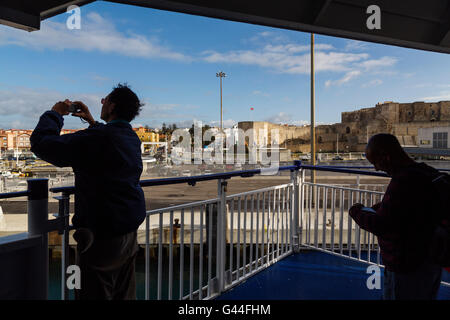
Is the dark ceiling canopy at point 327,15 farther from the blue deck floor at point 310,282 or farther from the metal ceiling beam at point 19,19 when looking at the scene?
the blue deck floor at point 310,282

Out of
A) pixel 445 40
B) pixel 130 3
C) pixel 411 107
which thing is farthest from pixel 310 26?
pixel 411 107

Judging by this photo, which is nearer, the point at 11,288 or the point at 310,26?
the point at 11,288

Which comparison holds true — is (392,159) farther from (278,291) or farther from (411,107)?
(411,107)

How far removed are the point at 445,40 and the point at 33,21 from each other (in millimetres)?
3800

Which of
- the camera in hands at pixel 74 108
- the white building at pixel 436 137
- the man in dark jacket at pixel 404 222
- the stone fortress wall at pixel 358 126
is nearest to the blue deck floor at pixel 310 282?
the man in dark jacket at pixel 404 222

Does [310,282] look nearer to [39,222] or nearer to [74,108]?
[39,222]

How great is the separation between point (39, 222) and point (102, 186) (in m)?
0.40

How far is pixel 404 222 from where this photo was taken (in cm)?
125

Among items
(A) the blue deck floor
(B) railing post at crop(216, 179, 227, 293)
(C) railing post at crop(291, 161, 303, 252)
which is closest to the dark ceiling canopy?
(B) railing post at crop(216, 179, 227, 293)

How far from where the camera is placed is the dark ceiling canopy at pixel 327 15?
7.72ft

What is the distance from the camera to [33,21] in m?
2.32

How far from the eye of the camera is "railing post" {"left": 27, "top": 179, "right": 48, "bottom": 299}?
1382 mm

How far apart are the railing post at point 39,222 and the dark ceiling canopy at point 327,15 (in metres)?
1.56

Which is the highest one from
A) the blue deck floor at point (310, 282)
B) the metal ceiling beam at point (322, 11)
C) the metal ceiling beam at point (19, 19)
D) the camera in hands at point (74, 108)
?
the metal ceiling beam at point (322, 11)
